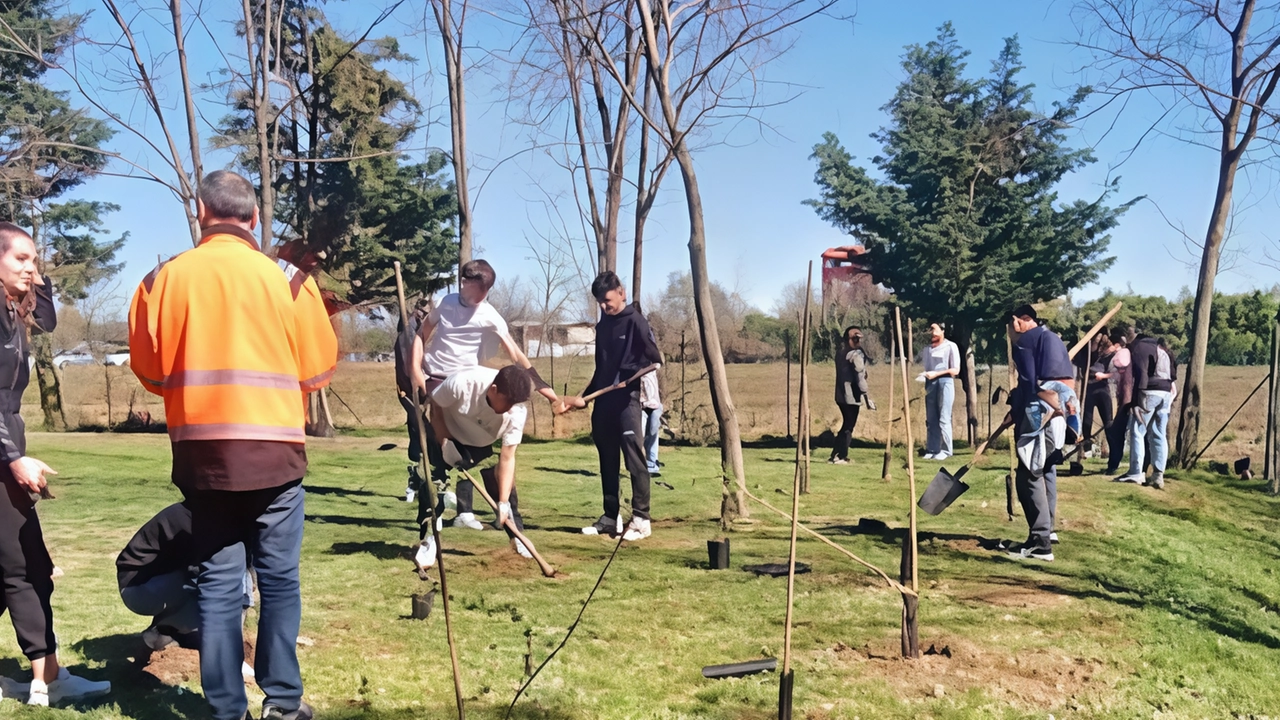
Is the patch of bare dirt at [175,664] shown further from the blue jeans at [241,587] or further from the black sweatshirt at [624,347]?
the black sweatshirt at [624,347]

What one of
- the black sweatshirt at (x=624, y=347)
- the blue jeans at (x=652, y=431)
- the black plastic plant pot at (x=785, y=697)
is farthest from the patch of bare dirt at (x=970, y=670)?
the blue jeans at (x=652, y=431)

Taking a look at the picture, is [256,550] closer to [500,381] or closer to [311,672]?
[311,672]

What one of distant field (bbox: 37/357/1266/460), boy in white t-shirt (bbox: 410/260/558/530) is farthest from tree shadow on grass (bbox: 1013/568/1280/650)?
distant field (bbox: 37/357/1266/460)

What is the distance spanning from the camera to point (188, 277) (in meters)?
2.92

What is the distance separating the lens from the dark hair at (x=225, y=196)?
3.06 metres

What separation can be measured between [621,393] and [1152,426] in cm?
734

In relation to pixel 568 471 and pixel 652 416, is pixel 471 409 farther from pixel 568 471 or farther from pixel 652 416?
pixel 568 471

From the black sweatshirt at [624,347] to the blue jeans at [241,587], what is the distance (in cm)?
380

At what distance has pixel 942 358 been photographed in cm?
1269

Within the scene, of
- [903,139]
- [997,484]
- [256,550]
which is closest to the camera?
[256,550]

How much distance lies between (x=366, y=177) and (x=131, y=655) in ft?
68.0

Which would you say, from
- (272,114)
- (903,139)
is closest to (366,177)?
(272,114)

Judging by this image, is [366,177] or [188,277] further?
[366,177]

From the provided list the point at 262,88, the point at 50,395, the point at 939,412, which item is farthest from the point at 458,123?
the point at 50,395
